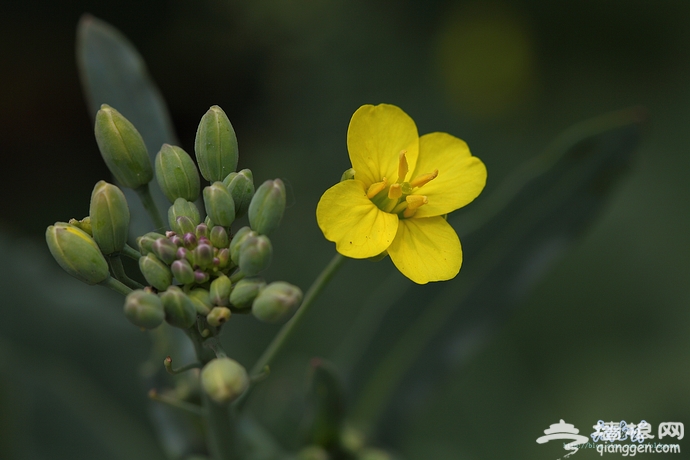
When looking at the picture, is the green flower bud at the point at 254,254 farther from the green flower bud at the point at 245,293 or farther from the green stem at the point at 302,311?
the green stem at the point at 302,311

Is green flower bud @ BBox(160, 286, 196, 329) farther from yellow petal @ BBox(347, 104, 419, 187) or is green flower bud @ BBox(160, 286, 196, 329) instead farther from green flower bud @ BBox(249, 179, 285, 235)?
yellow petal @ BBox(347, 104, 419, 187)

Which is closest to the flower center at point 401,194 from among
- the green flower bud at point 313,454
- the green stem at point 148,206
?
the green stem at point 148,206

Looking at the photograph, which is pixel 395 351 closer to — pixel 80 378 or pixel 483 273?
pixel 483 273

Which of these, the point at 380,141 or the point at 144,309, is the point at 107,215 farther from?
the point at 380,141

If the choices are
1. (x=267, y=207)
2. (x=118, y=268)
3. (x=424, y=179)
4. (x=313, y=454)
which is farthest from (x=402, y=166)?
(x=313, y=454)

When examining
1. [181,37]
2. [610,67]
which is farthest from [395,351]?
[610,67]

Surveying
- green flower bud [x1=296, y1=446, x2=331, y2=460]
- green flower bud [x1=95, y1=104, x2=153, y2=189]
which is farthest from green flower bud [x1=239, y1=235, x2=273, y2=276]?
green flower bud [x1=296, y1=446, x2=331, y2=460]
